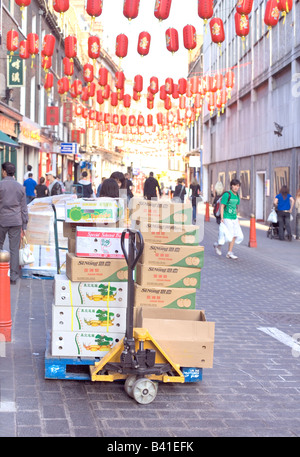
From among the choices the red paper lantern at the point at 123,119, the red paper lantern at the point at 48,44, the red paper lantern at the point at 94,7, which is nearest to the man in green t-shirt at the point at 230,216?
the red paper lantern at the point at 94,7

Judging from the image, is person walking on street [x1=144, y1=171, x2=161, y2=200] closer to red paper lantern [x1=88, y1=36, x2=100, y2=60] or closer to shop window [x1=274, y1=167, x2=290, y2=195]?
shop window [x1=274, y1=167, x2=290, y2=195]

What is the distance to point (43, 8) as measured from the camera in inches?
1277

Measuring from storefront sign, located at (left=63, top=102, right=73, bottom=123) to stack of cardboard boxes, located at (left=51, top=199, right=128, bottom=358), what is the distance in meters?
36.7

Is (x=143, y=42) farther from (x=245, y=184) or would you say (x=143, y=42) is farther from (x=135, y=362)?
(x=245, y=184)

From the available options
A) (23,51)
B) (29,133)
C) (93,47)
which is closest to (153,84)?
(23,51)

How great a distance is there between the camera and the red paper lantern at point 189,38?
1551 cm

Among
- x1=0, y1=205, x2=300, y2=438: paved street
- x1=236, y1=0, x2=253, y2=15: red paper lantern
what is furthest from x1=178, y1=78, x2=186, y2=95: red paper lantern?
x1=0, y1=205, x2=300, y2=438: paved street

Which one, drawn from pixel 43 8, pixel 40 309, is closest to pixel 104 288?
pixel 40 309

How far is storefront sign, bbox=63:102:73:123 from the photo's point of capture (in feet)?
136

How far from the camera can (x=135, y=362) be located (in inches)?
204

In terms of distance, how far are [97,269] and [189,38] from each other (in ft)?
36.4
